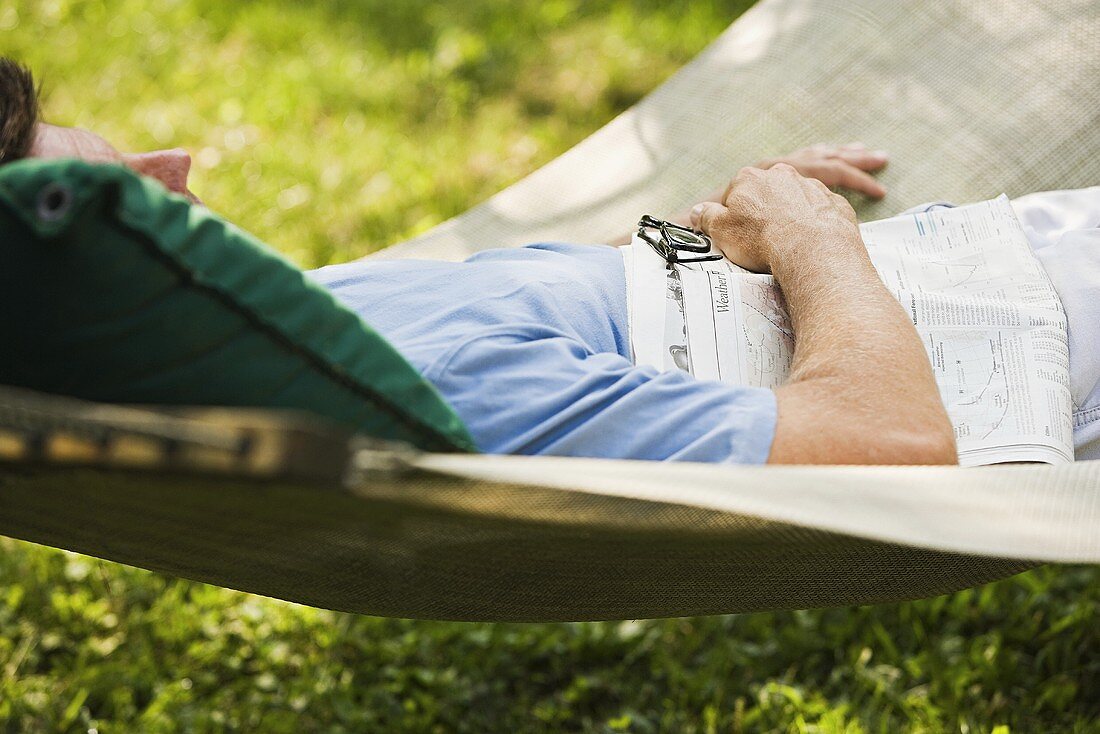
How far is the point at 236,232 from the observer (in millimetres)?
→ 1119

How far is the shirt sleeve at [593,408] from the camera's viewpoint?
1299 millimetres

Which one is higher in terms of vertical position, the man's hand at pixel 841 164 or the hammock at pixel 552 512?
the man's hand at pixel 841 164

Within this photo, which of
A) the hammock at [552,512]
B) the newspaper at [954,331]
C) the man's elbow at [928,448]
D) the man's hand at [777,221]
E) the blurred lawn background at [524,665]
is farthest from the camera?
the blurred lawn background at [524,665]

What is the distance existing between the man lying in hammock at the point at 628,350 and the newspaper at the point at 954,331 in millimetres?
40

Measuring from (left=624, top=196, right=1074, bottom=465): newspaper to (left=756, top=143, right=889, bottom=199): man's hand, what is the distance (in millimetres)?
439

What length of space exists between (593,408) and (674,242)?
0.45 metres

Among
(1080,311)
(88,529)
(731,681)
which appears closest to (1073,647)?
(731,681)

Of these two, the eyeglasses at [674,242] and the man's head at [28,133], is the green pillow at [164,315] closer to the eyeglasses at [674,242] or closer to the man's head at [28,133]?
the man's head at [28,133]

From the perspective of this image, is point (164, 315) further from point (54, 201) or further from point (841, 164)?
point (841, 164)

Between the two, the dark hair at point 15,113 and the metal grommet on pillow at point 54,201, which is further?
the dark hair at point 15,113

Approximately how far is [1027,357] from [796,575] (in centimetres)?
49

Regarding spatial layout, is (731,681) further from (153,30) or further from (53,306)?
(153,30)

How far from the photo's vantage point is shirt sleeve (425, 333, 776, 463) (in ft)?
4.26

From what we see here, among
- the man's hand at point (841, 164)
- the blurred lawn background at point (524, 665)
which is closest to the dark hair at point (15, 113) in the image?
the blurred lawn background at point (524, 665)
